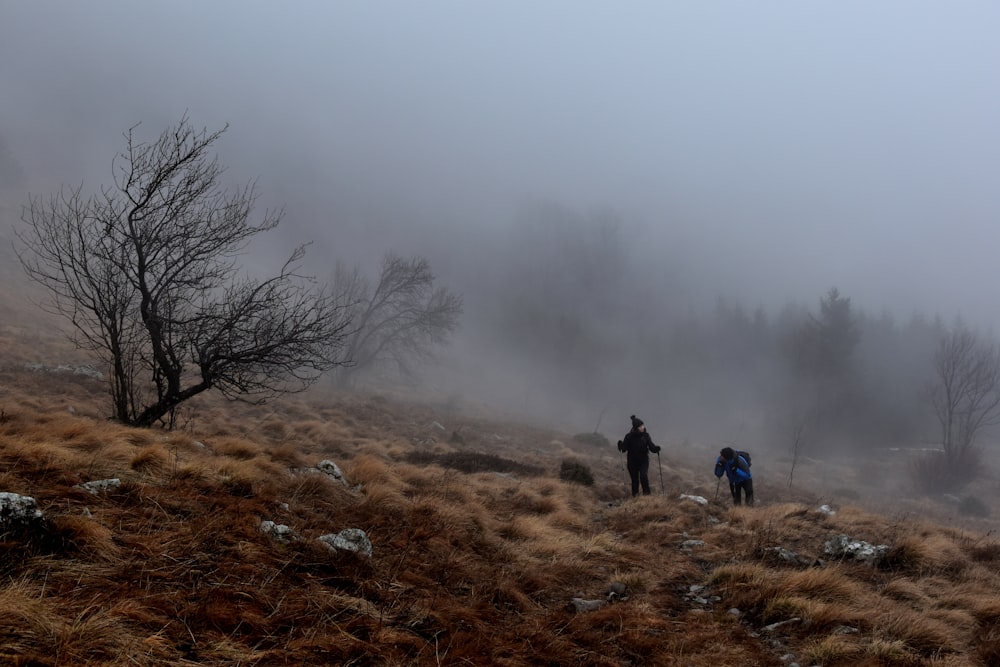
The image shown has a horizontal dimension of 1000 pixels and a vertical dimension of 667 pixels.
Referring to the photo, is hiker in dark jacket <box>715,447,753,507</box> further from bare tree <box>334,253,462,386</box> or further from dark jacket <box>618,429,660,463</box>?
bare tree <box>334,253,462,386</box>

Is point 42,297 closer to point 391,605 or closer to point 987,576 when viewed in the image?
point 391,605

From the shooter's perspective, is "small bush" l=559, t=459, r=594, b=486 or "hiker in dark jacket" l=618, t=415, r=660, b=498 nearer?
"hiker in dark jacket" l=618, t=415, r=660, b=498

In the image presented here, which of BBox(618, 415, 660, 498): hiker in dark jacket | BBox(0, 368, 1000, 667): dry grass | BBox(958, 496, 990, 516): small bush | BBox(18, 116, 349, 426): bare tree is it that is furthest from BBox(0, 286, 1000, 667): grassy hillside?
BBox(958, 496, 990, 516): small bush

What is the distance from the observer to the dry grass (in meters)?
2.59

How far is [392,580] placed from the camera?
393cm

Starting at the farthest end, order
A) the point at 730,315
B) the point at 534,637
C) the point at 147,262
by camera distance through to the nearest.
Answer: the point at 730,315, the point at 147,262, the point at 534,637

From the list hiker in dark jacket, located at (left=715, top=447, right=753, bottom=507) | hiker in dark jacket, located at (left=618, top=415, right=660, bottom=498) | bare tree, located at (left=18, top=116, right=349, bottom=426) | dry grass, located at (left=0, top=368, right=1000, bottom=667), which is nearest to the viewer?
dry grass, located at (left=0, top=368, right=1000, bottom=667)

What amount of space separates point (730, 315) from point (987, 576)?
71852 mm

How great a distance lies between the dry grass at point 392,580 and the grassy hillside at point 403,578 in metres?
0.02

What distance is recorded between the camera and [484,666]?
2768mm

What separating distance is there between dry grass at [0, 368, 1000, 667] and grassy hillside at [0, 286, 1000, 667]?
18 mm

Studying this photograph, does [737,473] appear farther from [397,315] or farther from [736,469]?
[397,315]

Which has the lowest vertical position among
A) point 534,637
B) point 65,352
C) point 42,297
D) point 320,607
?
point 534,637

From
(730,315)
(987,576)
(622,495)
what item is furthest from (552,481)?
(730,315)
